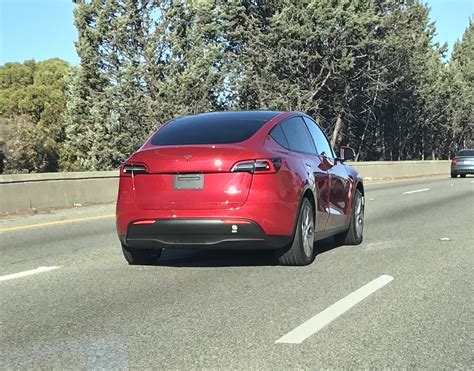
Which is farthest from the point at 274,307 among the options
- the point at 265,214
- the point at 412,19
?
the point at 412,19

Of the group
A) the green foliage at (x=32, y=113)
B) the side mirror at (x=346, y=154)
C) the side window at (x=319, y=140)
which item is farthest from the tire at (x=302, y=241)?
the green foliage at (x=32, y=113)

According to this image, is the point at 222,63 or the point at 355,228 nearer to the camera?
the point at 355,228

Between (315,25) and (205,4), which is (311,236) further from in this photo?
(205,4)

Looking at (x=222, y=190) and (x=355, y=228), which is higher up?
(x=222, y=190)

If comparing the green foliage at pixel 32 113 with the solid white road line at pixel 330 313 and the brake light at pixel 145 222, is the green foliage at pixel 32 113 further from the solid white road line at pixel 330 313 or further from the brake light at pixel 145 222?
the solid white road line at pixel 330 313

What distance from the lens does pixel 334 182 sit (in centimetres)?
846

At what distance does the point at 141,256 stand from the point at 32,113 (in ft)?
189

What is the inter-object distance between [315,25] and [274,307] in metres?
34.3

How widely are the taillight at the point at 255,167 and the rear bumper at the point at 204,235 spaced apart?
1.73 ft

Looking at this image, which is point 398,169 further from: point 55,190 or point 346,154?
point 346,154

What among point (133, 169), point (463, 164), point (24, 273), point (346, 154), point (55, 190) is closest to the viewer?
point (133, 169)

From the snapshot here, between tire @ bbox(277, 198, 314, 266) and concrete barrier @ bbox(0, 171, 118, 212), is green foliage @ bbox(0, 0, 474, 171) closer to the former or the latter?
concrete barrier @ bbox(0, 171, 118, 212)

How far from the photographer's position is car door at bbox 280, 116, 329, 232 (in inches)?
296

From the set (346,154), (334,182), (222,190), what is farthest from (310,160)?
(346,154)
